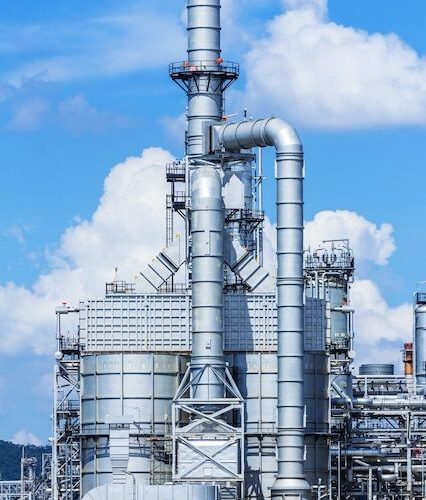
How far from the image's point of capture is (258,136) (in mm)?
95312

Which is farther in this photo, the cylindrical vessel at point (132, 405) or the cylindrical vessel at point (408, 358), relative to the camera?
the cylindrical vessel at point (408, 358)

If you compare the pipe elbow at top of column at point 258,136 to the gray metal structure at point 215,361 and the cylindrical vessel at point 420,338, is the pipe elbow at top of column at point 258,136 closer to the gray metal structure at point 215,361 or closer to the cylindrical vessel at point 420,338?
the gray metal structure at point 215,361

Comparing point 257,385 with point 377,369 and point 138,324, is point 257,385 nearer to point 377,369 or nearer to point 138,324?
point 138,324

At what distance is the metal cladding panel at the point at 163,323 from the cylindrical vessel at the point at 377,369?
99.3ft

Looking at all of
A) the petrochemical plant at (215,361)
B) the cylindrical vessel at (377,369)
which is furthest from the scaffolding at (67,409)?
the cylindrical vessel at (377,369)

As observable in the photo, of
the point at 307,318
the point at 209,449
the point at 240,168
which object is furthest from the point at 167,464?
the point at 240,168

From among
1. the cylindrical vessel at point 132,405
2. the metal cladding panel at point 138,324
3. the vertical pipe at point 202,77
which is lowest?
the cylindrical vessel at point 132,405

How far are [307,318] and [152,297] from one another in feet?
30.1

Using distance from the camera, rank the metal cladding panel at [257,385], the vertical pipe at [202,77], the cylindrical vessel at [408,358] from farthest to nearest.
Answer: the cylindrical vessel at [408,358], the vertical pipe at [202,77], the metal cladding panel at [257,385]

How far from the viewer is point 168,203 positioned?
10538cm

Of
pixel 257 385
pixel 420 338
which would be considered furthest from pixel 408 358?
pixel 257 385

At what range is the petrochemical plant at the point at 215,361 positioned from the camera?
92250 mm

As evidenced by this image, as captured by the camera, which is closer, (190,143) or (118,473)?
(118,473)

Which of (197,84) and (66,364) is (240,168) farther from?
(66,364)
